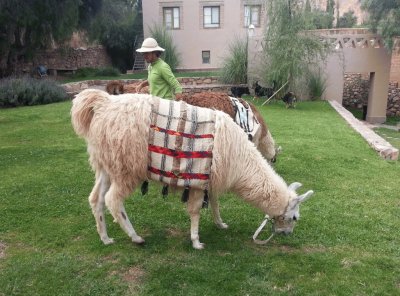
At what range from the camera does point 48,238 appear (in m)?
3.97

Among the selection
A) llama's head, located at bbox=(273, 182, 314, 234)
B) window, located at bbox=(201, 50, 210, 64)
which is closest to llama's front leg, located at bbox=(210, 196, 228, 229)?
llama's head, located at bbox=(273, 182, 314, 234)

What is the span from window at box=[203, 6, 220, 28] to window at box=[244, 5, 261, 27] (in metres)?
1.72

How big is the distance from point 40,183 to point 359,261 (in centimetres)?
420

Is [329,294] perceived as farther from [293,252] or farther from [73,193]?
[73,193]

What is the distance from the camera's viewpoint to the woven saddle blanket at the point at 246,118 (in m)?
4.79

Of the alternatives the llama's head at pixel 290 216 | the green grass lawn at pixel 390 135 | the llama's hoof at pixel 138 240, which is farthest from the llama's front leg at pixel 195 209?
the green grass lawn at pixel 390 135

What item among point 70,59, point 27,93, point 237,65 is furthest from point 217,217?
point 70,59

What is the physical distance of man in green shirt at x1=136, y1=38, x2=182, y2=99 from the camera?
4.64 metres

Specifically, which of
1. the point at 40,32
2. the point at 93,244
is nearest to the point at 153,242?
the point at 93,244

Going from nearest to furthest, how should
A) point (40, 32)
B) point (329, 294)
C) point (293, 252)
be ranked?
point (329, 294) < point (293, 252) < point (40, 32)

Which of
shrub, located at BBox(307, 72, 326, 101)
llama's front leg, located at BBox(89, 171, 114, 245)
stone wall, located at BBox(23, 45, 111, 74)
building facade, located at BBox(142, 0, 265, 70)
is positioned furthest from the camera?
A: building facade, located at BBox(142, 0, 265, 70)

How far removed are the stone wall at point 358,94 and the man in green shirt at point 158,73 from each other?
16.1 meters

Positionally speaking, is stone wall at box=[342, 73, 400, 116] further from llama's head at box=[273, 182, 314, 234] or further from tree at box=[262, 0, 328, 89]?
llama's head at box=[273, 182, 314, 234]

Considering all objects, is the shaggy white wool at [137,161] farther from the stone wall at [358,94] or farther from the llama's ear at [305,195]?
the stone wall at [358,94]
